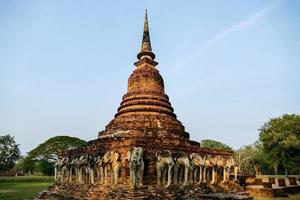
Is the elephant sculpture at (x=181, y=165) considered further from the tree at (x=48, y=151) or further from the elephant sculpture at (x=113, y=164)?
the tree at (x=48, y=151)

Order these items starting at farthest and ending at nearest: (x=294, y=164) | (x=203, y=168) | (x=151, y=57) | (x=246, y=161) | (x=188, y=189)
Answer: (x=246, y=161) → (x=294, y=164) → (x=151, y=57) → (x=203, y=168) → (x=188, y=189)

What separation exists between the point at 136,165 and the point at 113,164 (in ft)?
4.16

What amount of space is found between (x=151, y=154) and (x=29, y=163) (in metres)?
33.7

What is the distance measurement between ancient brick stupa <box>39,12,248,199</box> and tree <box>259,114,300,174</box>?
52.7 feet

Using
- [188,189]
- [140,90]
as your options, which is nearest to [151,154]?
[188,189]

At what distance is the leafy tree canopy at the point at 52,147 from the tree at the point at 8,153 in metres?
14.3

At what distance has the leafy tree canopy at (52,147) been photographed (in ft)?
131

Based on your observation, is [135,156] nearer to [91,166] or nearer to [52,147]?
[91,166]

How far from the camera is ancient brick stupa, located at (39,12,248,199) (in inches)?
456

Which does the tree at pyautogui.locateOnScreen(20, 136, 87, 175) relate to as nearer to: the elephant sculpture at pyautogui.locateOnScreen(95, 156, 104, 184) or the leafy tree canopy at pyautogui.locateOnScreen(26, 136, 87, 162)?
the leafy tree canopy at pyautogui.locateOnScreen(26, 136, 87, 162)

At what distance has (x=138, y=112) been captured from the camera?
1606cm

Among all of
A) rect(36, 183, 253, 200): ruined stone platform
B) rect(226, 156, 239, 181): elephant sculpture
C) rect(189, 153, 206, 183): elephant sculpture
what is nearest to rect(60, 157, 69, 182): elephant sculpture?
A: rect(36, 183, 253, 200): ruined stone platform

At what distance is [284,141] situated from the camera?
28.9 m

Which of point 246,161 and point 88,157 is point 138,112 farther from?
point 246,161
